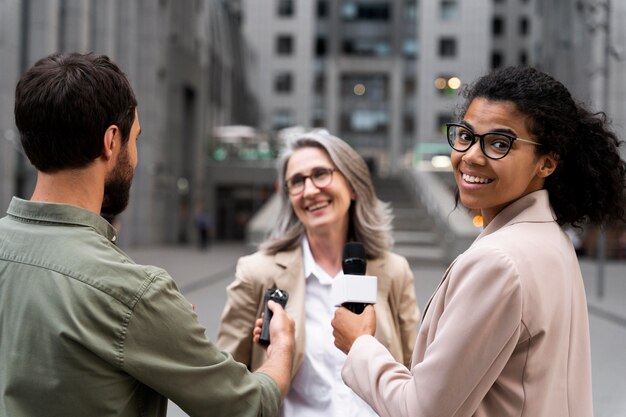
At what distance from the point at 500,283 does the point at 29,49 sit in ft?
73.9

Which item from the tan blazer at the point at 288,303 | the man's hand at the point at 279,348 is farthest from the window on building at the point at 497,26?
the man's hand at the point at 279,348

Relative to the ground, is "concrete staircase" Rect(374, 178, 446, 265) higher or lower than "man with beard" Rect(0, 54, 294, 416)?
lower

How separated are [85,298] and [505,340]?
0.99 meters

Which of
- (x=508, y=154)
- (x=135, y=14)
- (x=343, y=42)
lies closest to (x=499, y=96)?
(x=508, y=154)

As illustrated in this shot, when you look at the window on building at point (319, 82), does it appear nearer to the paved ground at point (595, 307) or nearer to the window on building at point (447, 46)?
the window on building at point (447, 46)

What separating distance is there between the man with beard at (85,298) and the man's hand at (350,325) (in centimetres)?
36

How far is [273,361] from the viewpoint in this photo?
2.28 m

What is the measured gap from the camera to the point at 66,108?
179 centimetres

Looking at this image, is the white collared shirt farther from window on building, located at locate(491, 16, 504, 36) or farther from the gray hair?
window on building, located at locate(491, 16, 504, 36)

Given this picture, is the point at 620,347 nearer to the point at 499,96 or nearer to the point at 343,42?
the point at 499,96

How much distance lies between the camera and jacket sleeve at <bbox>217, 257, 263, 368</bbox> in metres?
3.31

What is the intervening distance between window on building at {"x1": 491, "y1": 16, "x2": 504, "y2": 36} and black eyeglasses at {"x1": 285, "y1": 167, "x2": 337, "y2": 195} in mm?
64181

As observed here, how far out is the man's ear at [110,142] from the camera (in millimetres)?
1879

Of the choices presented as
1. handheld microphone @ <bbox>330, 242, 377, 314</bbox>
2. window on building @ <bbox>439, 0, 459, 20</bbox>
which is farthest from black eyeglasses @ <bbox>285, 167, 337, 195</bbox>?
window on building @ <bbox>439, 0, 459, 20</bbox>
